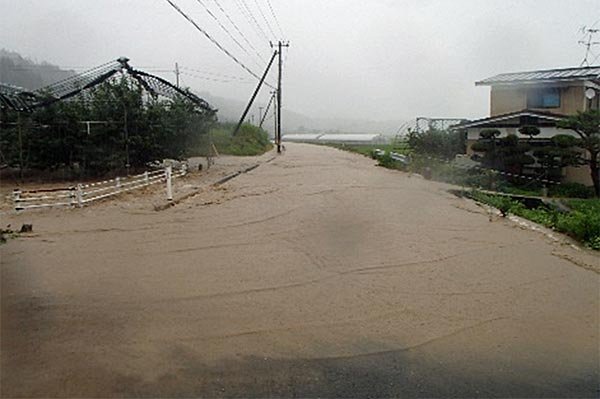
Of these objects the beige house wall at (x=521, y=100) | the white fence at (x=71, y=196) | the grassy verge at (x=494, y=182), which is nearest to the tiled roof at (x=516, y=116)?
the beige house wall at (x=521, y=100)

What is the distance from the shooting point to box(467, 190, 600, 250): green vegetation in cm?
1077

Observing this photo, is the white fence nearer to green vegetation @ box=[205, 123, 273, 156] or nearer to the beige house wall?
the beige house wall

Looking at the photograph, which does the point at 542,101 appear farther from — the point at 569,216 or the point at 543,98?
the point at 569,216

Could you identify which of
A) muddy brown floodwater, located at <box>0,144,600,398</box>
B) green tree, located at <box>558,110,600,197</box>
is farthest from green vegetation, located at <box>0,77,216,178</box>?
green tree, located at <box>558,110,600,197</box>

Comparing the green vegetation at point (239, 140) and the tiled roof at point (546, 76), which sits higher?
the tiled roof at point (546, 76)

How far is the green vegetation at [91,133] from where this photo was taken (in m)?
19.2

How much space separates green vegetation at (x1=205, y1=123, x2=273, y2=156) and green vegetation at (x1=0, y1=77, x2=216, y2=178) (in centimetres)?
1565

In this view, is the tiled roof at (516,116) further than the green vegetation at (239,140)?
No

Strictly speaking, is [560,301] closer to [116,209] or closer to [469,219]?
[469,219]

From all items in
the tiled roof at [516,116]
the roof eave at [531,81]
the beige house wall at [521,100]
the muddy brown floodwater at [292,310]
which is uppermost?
the roof eave at [531,81]

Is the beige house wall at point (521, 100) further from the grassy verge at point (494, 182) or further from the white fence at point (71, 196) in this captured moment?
the white fence at point (71, 196)

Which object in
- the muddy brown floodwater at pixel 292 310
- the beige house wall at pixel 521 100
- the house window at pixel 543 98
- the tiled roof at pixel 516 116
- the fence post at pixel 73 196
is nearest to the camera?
the muddy brown floodwater at pixel 292 310

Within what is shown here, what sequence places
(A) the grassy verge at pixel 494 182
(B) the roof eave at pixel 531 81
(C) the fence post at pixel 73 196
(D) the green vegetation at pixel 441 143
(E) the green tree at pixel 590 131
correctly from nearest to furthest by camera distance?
(C) the fence post at pixel 73 196 → (E) the green tree at pixel 590 131 → (A) the grassy verge at pixel 494 182 → (B) the roof eave at pixel 531 81 → (D) the green vegetation at pixel 441 143

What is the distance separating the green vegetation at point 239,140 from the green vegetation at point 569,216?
25345 millimetres
